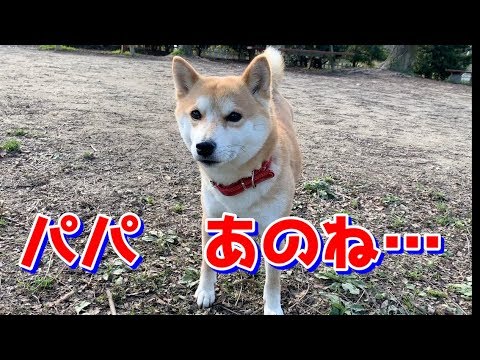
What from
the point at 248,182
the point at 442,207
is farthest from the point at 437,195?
the point at 248,182

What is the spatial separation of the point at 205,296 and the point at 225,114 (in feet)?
3.92

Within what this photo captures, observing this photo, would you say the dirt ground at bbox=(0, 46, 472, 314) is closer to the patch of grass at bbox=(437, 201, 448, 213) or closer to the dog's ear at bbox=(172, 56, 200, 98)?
the patch of grass at bbox=(437, 201, 448, 213)

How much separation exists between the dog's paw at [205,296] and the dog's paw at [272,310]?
1.16ft

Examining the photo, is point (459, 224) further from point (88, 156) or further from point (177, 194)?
point (88, 156)

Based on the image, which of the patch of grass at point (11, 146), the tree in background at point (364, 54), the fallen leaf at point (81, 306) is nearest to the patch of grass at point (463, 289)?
the fallen leaf at point (81, 306)

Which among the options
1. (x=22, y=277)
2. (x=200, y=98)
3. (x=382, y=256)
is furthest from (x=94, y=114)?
(x=382, y=256)

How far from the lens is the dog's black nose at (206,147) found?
6.66 ft

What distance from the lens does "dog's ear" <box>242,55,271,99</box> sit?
91.1 inches

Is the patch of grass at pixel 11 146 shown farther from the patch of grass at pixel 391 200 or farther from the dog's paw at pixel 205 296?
the patch of grass at pixel 391 200

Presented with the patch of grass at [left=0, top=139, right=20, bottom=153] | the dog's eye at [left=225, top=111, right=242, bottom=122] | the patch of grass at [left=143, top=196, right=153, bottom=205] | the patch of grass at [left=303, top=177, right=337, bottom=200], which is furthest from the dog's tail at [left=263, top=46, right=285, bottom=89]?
the patch of grass at [left=0, top=139, right=20, bottom=153]

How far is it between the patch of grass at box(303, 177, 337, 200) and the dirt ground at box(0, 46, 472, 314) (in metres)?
0.01

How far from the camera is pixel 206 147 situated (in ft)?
6.68

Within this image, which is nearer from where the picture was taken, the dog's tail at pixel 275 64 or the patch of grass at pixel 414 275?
the patch of grass at pixel 414 275

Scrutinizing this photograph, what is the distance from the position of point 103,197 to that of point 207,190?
1479mm
